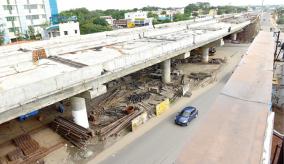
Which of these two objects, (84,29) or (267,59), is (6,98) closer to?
(267,59)

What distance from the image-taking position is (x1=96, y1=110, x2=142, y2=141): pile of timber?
50.7 feet

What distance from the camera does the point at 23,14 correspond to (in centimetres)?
5981

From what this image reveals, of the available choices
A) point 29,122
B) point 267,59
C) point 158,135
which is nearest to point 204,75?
point 158,135

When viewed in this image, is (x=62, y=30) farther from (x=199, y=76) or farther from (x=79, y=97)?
(x=79, y=97)

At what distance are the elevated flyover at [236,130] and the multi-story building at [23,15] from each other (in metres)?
61.5

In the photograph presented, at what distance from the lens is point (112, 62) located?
15695mm

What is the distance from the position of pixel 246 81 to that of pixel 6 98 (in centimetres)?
1033

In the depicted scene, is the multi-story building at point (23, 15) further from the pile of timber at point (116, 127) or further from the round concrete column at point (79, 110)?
the pile of timber at point (116, 127)

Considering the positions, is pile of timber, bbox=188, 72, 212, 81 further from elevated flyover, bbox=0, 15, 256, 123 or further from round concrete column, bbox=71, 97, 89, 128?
round concrete column, bbox=71, 97, 89, 128

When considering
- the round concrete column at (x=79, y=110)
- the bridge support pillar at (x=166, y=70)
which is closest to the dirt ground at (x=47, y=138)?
the round concrete column at (x=79, y=110)

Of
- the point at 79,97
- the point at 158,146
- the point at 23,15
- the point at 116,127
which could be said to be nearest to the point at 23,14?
the point at 23,15

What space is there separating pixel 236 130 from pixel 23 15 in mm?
67024

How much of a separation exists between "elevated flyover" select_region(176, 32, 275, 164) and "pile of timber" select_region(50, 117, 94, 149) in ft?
34.4

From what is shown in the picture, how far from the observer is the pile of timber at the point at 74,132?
1488cm
